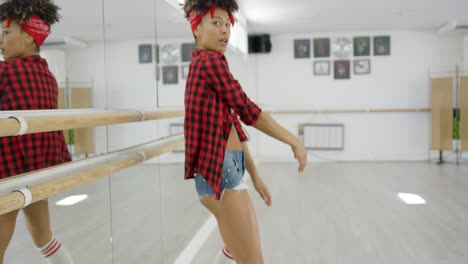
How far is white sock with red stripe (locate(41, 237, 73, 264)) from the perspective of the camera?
4.46 ft

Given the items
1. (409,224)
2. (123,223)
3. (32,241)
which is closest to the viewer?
(32,241)

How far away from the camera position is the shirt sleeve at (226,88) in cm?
156

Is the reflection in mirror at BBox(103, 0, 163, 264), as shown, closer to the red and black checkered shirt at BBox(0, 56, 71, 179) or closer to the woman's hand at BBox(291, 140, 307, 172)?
the red and black checkered shirt at BBox(0, 56, 71, 179)

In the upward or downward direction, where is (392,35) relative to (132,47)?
upward

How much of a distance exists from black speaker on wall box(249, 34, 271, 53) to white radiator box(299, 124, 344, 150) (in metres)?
1.70

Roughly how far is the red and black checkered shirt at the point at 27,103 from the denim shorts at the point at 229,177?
49cm

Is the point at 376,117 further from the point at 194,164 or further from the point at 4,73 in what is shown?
the point at 4,73

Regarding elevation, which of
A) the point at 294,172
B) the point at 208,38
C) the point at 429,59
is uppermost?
the point at 429,59

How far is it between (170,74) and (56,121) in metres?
1.69

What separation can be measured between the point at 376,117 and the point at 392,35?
1.58 meters

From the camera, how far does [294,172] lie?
7.76 meters

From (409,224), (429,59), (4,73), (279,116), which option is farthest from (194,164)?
(429,59)

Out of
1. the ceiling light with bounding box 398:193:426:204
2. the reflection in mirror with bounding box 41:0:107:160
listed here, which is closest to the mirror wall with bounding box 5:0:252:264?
the reflection in mirror with bounding box 41:0:107:160

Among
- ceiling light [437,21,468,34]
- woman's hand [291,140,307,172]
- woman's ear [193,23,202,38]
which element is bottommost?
woman's hand [291,140,307,172]
